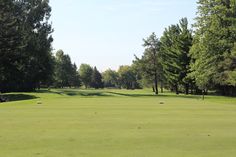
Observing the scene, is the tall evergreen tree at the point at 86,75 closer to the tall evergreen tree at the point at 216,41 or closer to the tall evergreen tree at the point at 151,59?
the tall evergreen tree at the point at 151,59

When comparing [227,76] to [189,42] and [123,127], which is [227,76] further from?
[123,127]

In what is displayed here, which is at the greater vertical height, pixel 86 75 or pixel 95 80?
pixel 86 75

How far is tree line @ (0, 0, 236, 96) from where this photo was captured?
57.3 metres

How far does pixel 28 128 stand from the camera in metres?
14.1

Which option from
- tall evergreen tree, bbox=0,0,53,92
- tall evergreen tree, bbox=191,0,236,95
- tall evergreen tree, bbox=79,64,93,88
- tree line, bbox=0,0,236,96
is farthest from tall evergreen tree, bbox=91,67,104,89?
tall evergreen tree, bbox=191,0,236,95

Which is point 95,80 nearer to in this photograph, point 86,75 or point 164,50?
point 86,75

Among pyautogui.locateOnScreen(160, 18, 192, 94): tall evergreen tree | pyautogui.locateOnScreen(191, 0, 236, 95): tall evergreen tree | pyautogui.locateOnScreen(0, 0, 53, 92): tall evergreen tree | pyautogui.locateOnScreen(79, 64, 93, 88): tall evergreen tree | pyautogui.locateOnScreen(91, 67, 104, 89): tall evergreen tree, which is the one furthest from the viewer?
pyautogui.locateOnScreen(79, 64, 93, 88): tall evergreen tree

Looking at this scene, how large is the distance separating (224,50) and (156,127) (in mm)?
44359

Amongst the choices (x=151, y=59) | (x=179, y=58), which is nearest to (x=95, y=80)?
(x=151, y=59)

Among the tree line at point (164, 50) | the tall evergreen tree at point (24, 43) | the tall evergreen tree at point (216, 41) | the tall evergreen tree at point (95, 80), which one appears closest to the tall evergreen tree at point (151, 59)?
the tree line at point (164, 50)

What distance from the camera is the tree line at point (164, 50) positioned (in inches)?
2258

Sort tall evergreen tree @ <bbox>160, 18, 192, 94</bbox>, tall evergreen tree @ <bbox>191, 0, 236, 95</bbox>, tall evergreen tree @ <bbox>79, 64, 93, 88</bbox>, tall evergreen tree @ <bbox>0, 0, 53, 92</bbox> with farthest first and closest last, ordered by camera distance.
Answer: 1. tall evergreen tree @ <bbox>79, 64, 93, 88</bbox>
2. tall evergreen tree @ <bbox>160, 18, 192, 94</bbox>
3. tall evergreen tree @ <bbox>0, 0, 53, 92</bbox>
4. tall evergreen tree @ <bbox>191, 0, 236, 95</bbox>

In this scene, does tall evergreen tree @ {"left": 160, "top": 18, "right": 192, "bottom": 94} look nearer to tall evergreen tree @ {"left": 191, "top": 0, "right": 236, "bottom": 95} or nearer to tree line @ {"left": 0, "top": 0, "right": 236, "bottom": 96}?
tree line @ {"left": 0, "top": 0, "right": 236, "bottom": 96}

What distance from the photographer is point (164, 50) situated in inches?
3684
